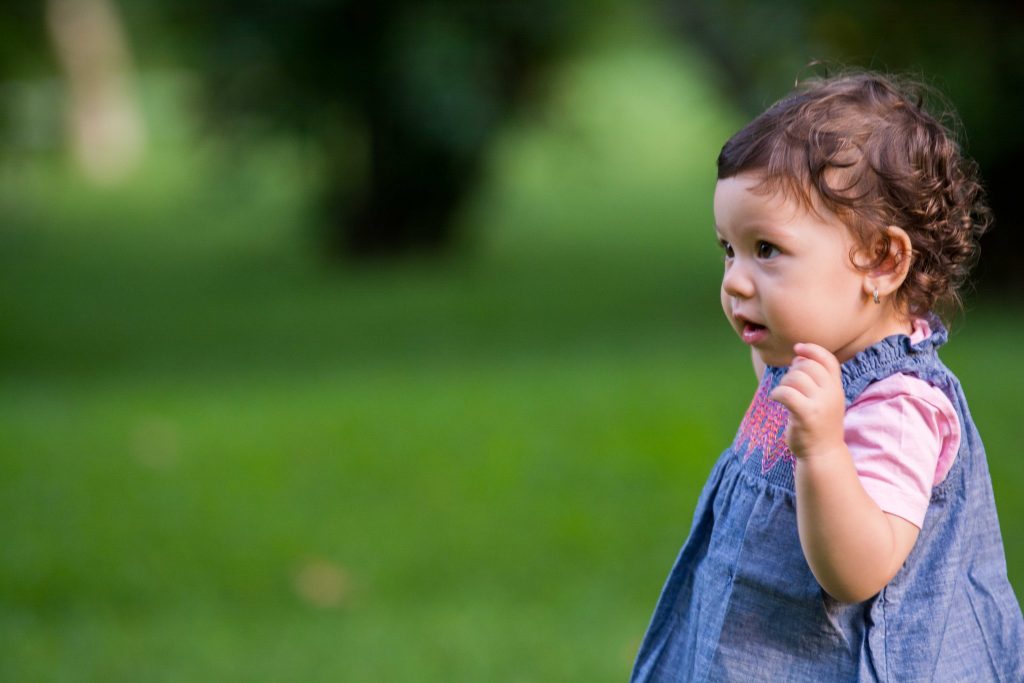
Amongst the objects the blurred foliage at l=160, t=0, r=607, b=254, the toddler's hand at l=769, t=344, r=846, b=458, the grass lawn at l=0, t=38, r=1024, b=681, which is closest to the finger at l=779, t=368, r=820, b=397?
the toddler's hand at l=769, t=344, r=846, b=458

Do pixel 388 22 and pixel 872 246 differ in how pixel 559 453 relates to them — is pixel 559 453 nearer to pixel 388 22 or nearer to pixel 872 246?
pixel 872 246

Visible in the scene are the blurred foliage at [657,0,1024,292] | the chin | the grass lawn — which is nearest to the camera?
the chin

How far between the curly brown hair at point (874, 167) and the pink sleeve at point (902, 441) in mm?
161

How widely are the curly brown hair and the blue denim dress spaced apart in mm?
130

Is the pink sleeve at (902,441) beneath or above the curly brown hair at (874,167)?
beneath

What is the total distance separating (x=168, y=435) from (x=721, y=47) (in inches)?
221

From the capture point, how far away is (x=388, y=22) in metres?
11.2

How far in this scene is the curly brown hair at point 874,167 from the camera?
75.4 inches

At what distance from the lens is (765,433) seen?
204cm

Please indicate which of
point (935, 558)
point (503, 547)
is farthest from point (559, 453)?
point (935, 558)

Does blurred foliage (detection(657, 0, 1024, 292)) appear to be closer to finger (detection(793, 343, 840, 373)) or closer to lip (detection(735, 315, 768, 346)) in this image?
lip (detection(735, 315, 768, 346))

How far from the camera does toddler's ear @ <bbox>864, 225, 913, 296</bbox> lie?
194cm

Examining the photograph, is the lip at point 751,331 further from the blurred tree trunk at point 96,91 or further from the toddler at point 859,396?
the blurred tree trunk at point 96,91

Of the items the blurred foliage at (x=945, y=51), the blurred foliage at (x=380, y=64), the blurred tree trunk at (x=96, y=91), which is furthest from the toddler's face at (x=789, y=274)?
the blurred tree trunk at (x=96, y=91)
